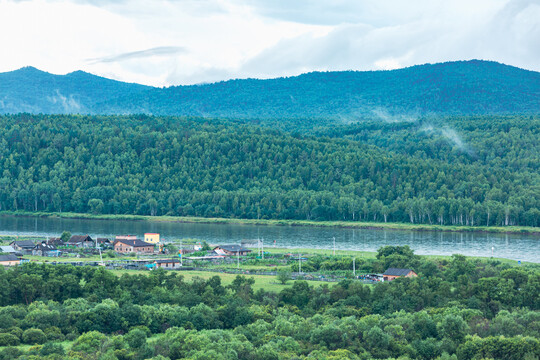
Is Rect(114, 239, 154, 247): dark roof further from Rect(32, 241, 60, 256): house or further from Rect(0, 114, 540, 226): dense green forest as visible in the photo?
Rect(0, 114, 540, 226): dense green forest

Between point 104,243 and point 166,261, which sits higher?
point 104,243

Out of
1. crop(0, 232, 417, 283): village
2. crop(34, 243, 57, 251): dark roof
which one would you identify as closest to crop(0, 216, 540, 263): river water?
crop(0, 232, 417, 283): village

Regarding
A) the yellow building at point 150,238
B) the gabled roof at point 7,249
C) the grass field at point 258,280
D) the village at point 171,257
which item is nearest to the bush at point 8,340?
the grass field at point 258,280

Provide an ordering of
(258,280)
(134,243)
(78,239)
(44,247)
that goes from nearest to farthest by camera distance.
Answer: (258,280) → (44,247) → (134,243) → (78,239)

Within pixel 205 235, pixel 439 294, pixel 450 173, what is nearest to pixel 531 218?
pixel 450 173

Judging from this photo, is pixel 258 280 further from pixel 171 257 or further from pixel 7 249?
pixel 7 249

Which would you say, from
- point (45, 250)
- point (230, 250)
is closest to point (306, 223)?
point (230, 250)
